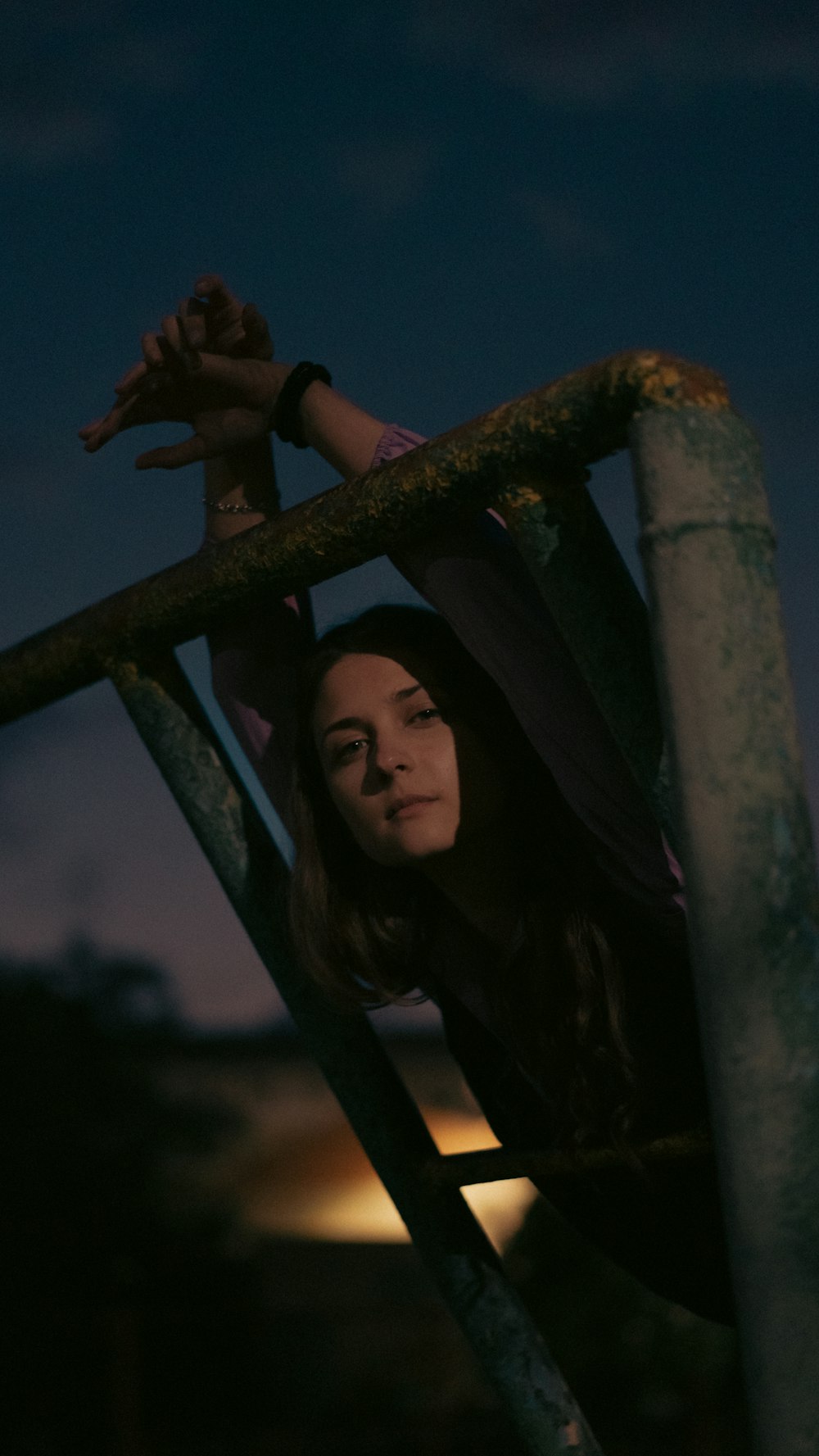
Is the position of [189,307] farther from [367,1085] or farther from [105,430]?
[367,1085]

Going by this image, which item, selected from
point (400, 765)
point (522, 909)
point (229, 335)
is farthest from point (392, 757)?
point (229, 335)

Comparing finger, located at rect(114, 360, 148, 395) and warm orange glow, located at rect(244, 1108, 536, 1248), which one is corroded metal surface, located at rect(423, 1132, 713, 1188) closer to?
finger, located at rect(114, 360, 148, 395)

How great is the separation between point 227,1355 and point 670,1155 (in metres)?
5.57

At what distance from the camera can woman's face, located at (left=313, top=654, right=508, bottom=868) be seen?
3.80 feet

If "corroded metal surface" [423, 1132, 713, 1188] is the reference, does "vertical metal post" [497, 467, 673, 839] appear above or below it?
above

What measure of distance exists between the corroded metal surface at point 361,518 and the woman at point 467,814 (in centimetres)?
7

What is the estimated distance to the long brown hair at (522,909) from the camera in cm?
114

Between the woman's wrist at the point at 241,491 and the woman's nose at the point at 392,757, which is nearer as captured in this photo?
the woman's nose at the point at 392,757

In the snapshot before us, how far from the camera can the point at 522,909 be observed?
4.00 feet

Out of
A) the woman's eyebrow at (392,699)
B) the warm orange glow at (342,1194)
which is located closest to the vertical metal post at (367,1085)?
the woman's eyebrow at (392,699)

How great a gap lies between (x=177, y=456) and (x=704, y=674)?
71 cm

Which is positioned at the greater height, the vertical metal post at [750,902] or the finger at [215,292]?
the finger at [215,292]

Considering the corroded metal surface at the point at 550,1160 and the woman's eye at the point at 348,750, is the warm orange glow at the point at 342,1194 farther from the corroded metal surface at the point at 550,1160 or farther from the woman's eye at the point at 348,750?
the woman's eye at the point at 348,750

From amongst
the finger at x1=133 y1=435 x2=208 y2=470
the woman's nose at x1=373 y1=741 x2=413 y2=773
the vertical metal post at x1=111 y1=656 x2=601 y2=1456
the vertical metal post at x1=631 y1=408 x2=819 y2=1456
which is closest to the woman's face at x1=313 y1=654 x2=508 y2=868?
the woman's nose at x1=373 y1=741 x2=413 y2=773
